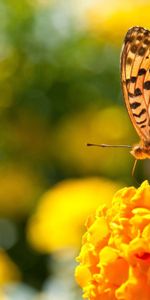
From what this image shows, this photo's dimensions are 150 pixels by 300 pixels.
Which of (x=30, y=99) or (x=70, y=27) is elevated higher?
Answer: (x=70, y=27)

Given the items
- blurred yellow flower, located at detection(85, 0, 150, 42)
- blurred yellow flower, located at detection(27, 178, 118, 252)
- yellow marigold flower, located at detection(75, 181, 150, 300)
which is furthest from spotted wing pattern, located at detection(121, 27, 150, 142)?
blurred yellow flower, located at detection(85, 0, 150, 42)

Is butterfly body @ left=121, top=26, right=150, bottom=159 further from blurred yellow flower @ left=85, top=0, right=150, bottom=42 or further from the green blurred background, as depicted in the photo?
blurred yellow flower @ left=85, top=0, right=150, bottom=42

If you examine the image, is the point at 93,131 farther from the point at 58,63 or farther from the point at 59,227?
the point at 59,227

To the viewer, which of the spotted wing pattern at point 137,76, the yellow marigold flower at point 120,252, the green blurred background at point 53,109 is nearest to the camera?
the yellow marigold flower at point 120,252

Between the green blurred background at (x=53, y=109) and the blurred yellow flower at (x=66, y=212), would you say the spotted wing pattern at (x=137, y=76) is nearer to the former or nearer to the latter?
the blurred yellow flower at (x=66, y=212)

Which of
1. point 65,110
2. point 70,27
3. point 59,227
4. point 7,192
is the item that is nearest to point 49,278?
point 59,227

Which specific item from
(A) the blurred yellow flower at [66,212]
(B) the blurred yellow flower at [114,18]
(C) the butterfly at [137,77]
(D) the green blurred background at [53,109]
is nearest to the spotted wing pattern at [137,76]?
Result: (C) the butterfly at [137,77]
